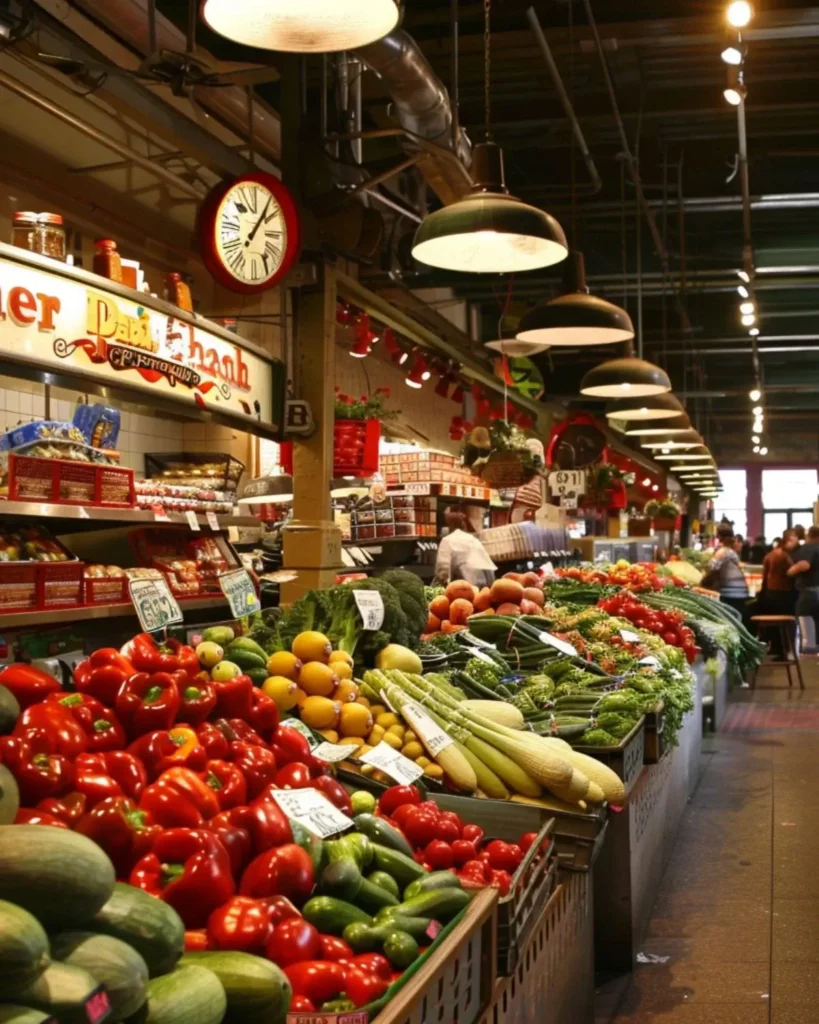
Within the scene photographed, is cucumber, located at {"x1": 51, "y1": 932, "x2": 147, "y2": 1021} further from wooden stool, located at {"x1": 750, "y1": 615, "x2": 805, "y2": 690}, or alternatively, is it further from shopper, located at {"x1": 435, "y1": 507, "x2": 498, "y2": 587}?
wooden stool, located at {"x1": 750, "y1": 615, "x2": 805, "y2": 690}

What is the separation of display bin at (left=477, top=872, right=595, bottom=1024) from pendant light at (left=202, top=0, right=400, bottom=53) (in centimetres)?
262

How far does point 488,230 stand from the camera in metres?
4.81

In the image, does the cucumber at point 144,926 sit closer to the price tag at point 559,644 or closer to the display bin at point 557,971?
the display bin at point 557,971

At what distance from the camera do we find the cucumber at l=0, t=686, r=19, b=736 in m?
2.46

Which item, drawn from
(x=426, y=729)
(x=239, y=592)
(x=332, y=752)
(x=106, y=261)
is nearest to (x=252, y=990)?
(x=332, y=752)

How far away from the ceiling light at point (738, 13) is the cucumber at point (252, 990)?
240 inches

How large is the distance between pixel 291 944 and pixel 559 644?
13.5 feet

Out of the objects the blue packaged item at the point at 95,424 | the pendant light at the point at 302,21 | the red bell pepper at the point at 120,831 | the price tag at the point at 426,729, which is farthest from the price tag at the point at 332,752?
the blue packaged item at the point at 95,424

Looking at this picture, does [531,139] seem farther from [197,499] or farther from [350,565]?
[197,499]

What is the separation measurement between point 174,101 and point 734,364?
61.9ft

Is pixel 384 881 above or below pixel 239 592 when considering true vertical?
below

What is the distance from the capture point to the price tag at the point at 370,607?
478 cm

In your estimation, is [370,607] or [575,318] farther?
[575,318]

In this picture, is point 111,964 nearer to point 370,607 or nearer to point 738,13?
point 370,607
